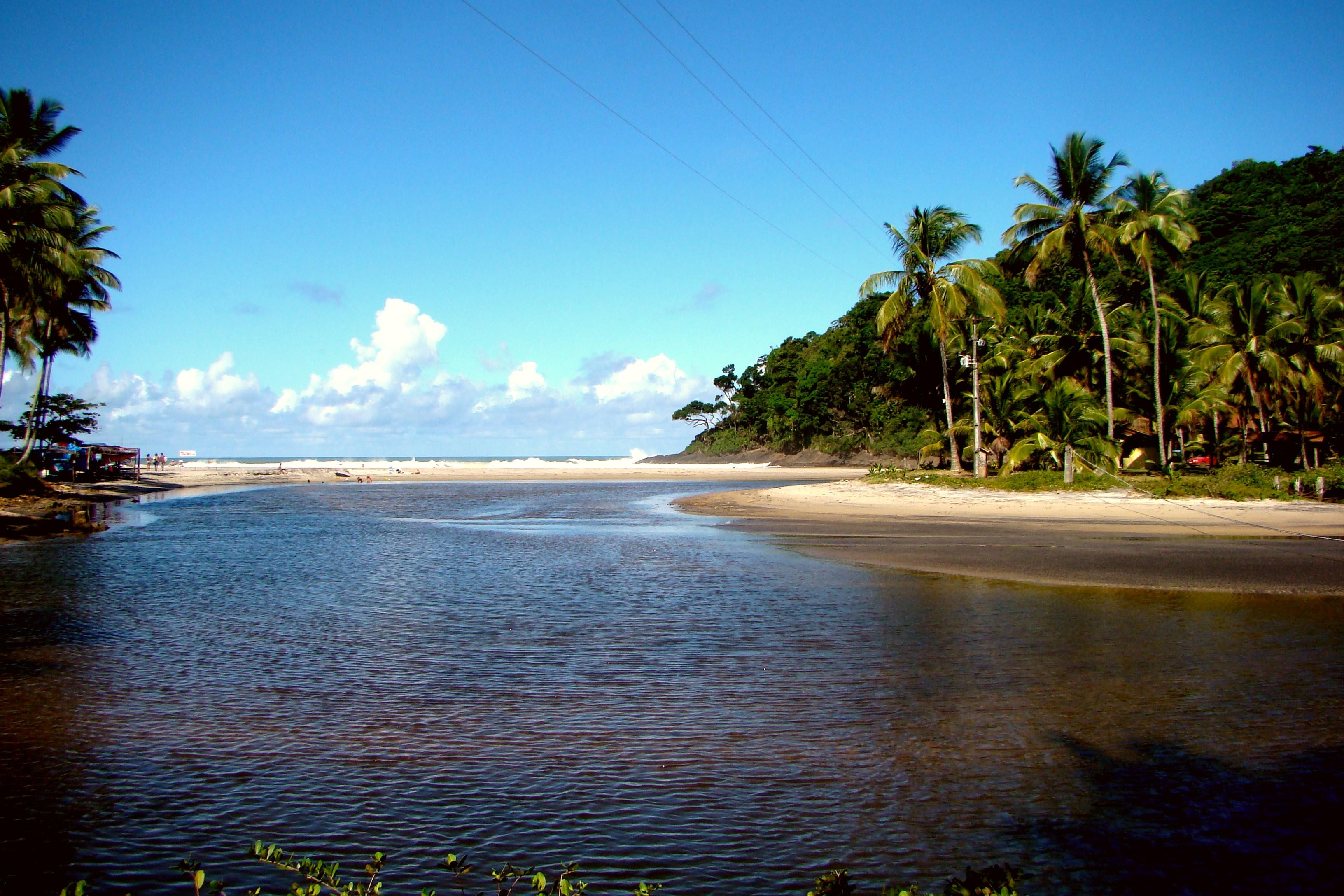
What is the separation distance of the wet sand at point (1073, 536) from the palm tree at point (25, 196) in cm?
2388

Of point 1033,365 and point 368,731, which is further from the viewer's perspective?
point 1033,365

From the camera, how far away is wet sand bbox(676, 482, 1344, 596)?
14.0 m

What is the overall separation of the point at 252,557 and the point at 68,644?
901 centimetres

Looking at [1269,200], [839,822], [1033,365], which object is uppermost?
[1269,200]

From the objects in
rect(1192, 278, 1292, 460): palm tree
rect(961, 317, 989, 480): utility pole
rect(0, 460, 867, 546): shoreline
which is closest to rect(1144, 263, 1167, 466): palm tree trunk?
rect(1192, 278, 1292, 460): palm tree

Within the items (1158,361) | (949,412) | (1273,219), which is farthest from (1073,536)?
(1273,219)

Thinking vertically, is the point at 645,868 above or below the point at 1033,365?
below

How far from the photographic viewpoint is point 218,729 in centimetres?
671

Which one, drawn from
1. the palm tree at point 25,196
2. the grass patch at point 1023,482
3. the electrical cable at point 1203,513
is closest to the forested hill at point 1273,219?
the electrical cable at point 1203,513

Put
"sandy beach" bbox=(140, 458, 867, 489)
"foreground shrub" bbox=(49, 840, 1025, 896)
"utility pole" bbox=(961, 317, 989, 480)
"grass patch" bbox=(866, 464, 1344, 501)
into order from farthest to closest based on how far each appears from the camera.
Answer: "sandy beach" bbox=(140, 458, 867, 489) < "utility pole" bbox=(961, 317, 989, 480) < "grass patch" bbox=(866, 464, 1344, 501) < "foreground shrub" bbox=(49, 840, 1025, 896)

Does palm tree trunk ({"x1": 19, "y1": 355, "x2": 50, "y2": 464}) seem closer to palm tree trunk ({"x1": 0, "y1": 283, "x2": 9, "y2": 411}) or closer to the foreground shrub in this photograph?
palm tree trunk ({"x1": 0, "y1": 283, "x2": 9, "y2": 411})

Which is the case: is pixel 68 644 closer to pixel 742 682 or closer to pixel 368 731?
pixel 368 731

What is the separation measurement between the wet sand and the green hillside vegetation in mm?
5321

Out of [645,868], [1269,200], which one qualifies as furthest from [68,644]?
[1269,200]
